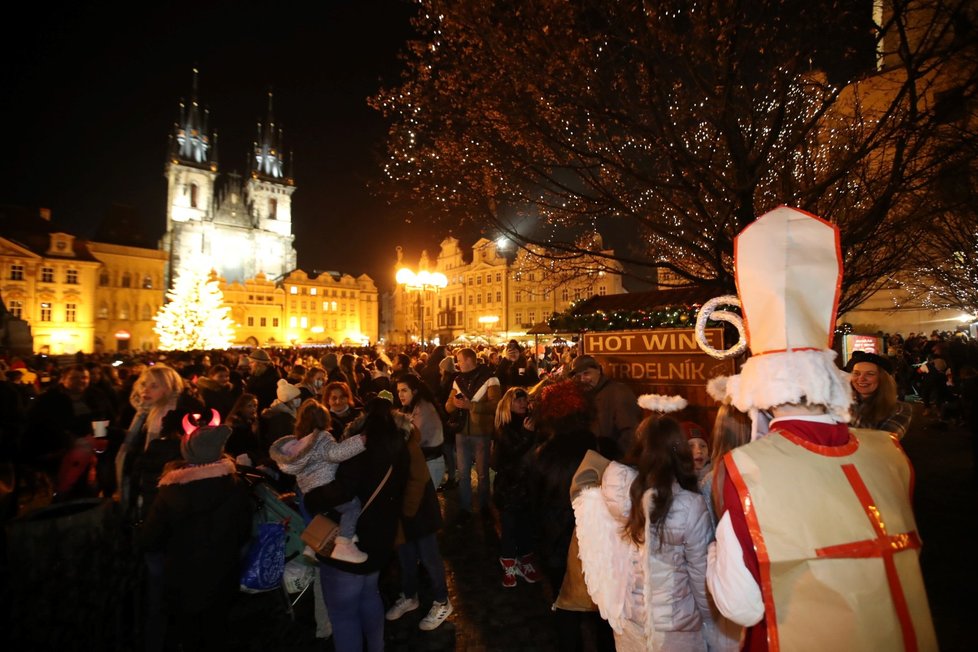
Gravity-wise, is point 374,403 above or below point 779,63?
below

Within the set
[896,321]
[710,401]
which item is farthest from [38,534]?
[896,321]

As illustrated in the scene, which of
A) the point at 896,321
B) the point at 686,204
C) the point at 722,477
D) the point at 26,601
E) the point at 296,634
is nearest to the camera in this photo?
the point at 722,477

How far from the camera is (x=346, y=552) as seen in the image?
3.15 m

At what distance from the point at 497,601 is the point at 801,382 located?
3714 mm

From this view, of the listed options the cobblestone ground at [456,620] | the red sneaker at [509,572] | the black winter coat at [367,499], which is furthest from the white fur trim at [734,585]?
the red sneaker at [509,572]

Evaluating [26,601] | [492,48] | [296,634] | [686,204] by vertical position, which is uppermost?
[492,48]

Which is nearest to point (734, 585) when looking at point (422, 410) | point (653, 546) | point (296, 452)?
point (653, 546)

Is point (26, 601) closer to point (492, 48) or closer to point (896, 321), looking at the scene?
point (492, 48)

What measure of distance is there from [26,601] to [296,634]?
1.92 metres

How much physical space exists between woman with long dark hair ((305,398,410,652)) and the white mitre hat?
2291 mm

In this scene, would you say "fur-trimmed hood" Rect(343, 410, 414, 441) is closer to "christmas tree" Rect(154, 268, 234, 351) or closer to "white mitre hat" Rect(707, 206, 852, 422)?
"white mitre hat" Rect(707, 206, 852, 422)

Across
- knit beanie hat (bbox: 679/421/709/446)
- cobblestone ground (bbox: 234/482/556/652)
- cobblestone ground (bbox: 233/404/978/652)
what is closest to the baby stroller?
cobblestone ground (bbox: 234/482/556/652)

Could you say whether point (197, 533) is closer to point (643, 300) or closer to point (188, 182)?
point (643, 300)

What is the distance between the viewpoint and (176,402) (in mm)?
4164
